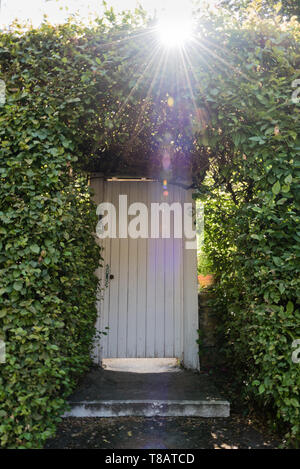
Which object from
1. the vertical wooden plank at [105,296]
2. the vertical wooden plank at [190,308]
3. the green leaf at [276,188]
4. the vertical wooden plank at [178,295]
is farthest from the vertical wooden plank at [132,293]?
the green leaf at [276,188]

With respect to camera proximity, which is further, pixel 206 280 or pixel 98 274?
pixel 206 280

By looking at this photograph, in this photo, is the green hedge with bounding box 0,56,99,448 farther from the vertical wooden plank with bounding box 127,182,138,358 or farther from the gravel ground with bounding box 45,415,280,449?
the vertical wooden plank with bounding box 127,182,138,358

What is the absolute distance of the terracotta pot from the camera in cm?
409

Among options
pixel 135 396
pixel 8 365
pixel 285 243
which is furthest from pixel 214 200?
pixel 8 365

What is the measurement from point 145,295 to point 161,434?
64.0 inches

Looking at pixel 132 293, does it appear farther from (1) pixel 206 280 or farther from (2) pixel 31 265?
(2) pixel 31 265

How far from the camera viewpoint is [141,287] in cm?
387

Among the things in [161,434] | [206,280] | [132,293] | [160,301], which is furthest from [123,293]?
[161,434]

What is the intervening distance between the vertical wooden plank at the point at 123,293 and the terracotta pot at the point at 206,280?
104 cm

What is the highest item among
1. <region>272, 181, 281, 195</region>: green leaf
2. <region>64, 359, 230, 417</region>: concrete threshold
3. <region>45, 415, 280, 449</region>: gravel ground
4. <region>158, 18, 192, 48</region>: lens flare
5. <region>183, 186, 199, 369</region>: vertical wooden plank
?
<region>158, 18, 192, 48</region>: lens flare

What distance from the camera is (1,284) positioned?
206 cm

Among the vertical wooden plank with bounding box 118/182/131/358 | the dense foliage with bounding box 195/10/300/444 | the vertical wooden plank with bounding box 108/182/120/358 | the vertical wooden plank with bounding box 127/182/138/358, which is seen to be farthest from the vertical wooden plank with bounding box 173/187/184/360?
the dense foliage with bounding box 195/10/300/444

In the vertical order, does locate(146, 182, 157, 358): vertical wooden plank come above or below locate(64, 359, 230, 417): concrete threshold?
above

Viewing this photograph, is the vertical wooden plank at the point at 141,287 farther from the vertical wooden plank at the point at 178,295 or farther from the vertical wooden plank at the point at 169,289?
the vertical wooden plank at the point at 178,295
